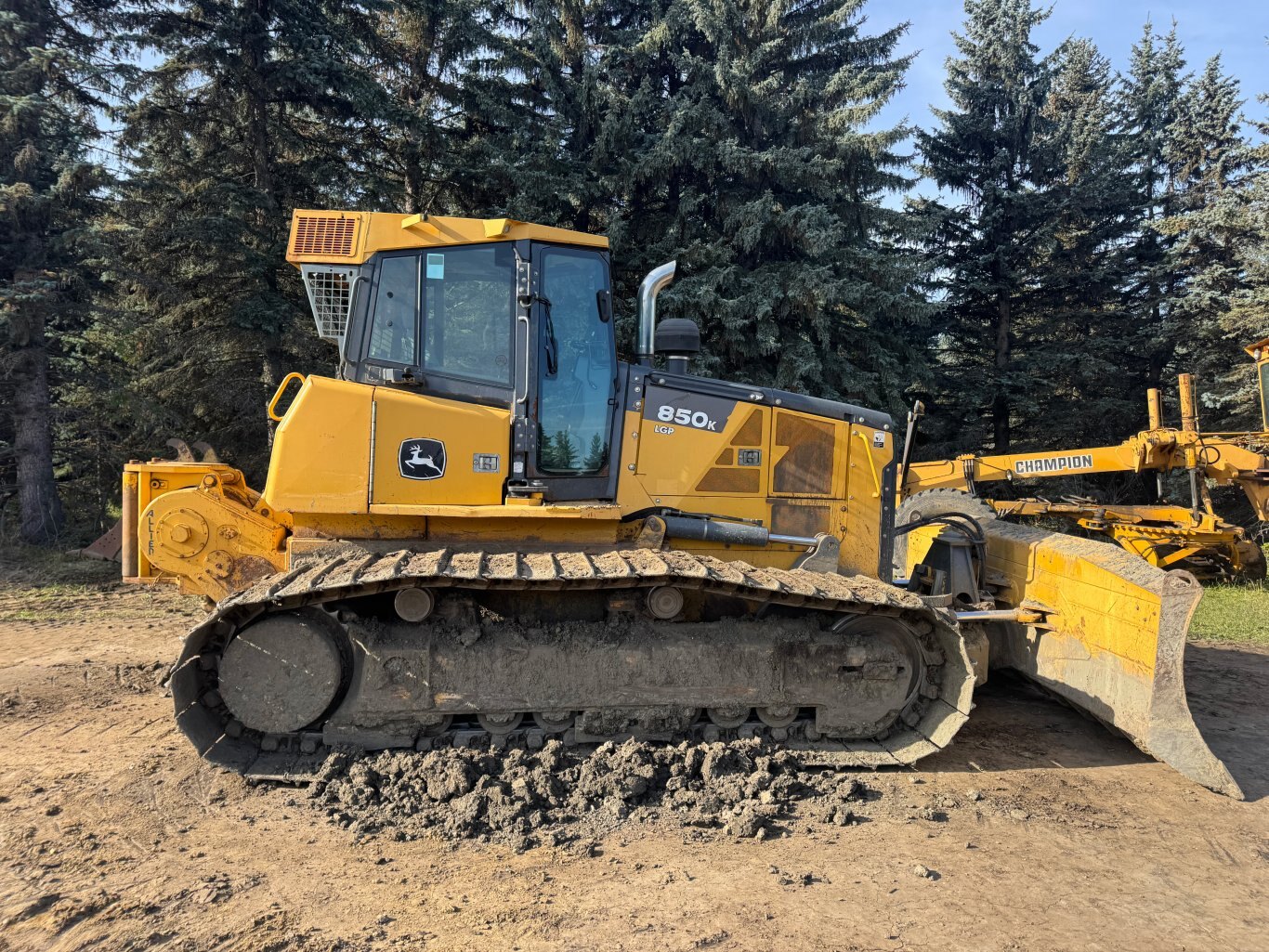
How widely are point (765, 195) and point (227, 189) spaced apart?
8783 mm

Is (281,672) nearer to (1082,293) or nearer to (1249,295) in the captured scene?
(1249,295)

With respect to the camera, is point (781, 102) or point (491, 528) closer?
point (491, 528)

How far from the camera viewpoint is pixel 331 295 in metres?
5.05

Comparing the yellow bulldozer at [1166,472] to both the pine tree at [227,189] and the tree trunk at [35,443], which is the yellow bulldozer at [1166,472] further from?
the tree trunk at [35,443]

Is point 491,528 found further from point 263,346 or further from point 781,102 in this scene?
point 781,102

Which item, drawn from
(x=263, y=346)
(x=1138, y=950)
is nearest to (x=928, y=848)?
(x=1138, y=950)

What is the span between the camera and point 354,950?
2.98 metres

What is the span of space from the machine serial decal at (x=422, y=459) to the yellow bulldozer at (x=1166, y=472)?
6.24m

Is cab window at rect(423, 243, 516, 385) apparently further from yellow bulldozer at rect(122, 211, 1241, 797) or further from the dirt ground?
the dirt ground

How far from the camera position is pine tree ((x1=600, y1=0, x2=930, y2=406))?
14180 millimetres

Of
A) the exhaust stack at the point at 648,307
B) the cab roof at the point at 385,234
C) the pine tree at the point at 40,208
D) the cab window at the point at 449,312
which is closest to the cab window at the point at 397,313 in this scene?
the cab window at the point at 449,312

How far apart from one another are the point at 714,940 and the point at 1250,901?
7.77 ft

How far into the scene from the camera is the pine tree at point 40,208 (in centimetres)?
1190

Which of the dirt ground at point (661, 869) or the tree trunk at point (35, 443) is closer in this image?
the dirt ground at point (661, 869)
